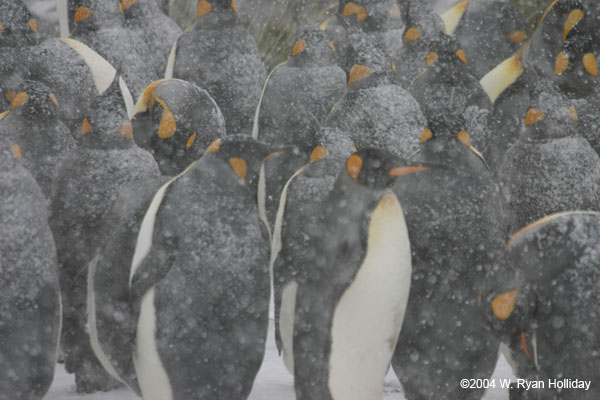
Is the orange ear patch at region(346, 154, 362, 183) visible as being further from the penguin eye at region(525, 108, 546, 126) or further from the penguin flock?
the penguin eye at region(525, 108, 546, 126)

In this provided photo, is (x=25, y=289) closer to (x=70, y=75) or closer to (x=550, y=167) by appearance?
(x=70, y=75)

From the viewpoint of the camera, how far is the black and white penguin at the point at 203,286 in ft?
5.33

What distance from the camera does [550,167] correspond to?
7.02 ft

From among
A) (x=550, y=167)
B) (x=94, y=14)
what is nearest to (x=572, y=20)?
A: (x=550, y=167)

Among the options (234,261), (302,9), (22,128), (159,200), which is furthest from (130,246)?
(302,9)

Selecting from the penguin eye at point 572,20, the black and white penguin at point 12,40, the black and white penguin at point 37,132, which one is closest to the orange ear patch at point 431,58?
the penguin eye at point 572,20

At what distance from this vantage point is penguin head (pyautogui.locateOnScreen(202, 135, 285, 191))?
1687mm

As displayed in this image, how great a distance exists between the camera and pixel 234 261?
5.41 feet

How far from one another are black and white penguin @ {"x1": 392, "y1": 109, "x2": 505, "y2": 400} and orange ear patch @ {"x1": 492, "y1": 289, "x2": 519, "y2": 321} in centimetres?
19

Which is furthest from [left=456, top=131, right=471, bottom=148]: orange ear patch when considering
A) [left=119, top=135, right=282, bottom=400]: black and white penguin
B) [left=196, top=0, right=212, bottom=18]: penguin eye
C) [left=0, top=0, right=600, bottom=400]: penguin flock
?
[left=196, top=0, right=212, bottom=18]: penguin eye

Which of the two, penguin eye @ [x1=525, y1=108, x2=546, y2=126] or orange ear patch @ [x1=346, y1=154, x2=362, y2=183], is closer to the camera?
orange ear patch @ [x1=346, y1=154, x2=362, y2=183]

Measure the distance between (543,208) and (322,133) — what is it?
0.61 meters

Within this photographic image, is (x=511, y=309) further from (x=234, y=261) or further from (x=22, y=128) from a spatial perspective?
(x=22, y=128)

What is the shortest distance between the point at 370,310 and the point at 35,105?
0.99m
